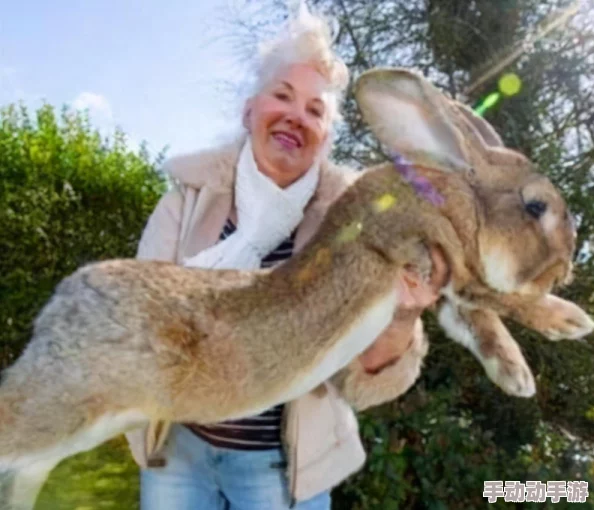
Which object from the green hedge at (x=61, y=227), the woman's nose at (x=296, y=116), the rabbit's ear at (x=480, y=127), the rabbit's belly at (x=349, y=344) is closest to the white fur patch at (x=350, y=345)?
the rabbit's belly at (x=349, y=344)

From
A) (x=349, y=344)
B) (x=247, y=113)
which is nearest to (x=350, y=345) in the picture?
(x=349, y=344)

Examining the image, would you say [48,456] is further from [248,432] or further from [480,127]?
[480,127]

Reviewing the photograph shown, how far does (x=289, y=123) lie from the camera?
302 cm

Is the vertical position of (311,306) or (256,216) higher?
(256,216)

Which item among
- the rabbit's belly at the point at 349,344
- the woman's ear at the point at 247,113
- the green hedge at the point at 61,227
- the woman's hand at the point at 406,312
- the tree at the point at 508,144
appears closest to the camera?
the rabbit's belly at the point at 349,344

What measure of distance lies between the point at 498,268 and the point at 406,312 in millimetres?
306

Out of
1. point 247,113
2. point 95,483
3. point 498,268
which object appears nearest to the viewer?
point 498,268

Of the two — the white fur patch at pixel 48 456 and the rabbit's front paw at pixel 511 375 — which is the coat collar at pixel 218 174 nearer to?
the rabbit's front paw at pixel 511 375

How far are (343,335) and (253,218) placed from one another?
2.05 ft

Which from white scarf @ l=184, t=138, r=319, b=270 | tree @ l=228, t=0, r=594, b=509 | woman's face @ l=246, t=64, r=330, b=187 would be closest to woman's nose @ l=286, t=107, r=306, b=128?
woman's face @ l=246, t=64, r=330, b=187

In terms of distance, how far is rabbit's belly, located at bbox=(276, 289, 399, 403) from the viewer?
2469mm

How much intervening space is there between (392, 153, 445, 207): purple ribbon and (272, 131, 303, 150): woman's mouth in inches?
17.3

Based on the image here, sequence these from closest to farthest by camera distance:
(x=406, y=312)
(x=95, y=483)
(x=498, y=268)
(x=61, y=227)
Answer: (x=498, y=268)
(x=406, y=312)
(x=95, y=483)
(x=61, y=227)

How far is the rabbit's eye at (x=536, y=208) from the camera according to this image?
8.78ft
